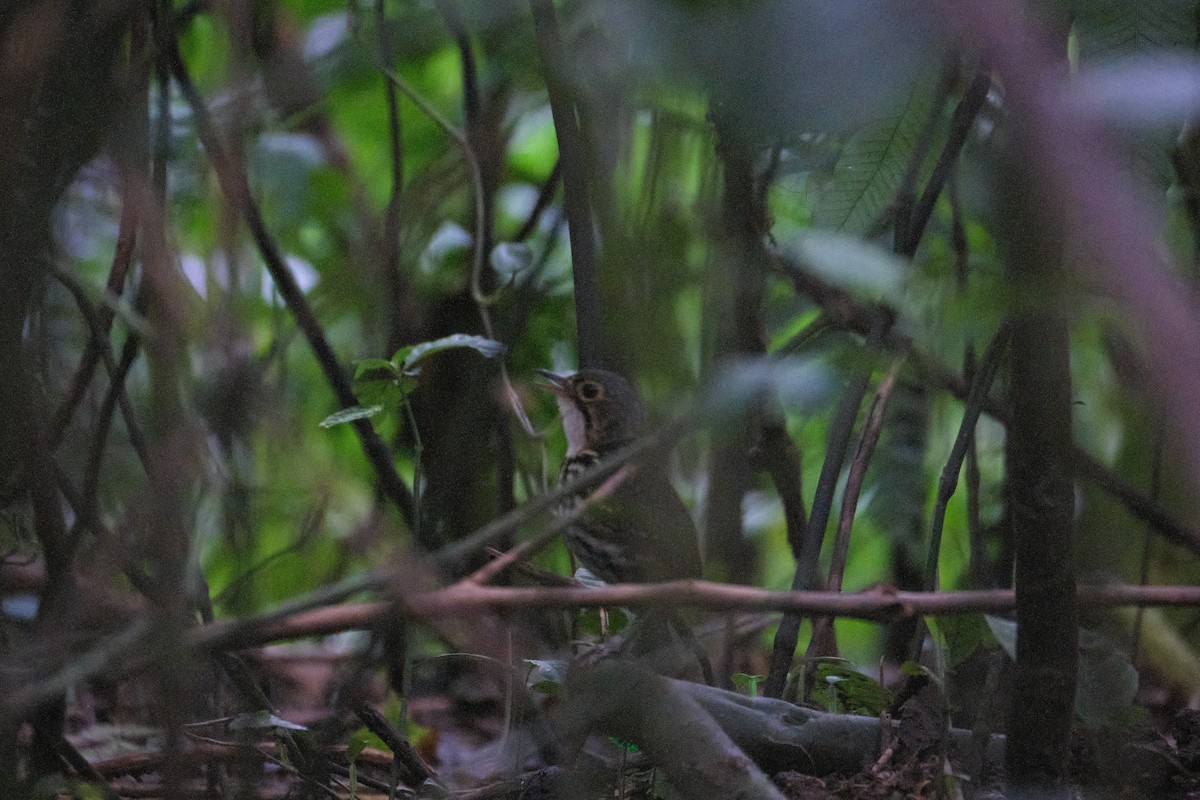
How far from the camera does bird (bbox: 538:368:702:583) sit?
263cm

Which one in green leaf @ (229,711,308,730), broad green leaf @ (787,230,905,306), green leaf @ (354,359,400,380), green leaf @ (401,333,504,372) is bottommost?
green leaf @ (229,711,308,730)

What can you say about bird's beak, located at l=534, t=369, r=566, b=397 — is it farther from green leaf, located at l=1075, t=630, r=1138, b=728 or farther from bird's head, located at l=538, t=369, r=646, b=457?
green leaf, located at l=1075, t=630, r=1138, b=728

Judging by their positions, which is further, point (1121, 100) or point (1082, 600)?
point (1082, 600)

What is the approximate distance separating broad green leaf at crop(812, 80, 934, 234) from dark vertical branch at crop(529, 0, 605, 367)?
0.59m

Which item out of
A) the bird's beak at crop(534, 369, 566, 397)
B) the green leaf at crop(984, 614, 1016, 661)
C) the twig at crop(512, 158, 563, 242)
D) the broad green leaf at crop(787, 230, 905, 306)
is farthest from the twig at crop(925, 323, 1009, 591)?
the twig at crop(512, 158, 563, 242)

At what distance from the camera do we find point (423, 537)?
2840mm

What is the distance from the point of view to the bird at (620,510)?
2.63m

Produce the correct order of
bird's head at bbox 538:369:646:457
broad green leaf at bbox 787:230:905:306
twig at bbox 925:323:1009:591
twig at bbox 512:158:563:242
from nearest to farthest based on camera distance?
broad green leaf at bbox 787:230:905:306 → twig at bbox 925:323:1009:591 → bird's head at bbox 538:369:646:457 → twig at bbox 512:158:563:242

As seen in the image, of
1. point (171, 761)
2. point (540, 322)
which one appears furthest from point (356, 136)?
point (171, 761)

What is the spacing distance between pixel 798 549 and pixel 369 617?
2027 mm

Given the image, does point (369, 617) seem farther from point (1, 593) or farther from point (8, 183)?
point (1, 593)

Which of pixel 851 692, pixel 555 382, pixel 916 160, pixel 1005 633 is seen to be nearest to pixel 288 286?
pixel 555 382

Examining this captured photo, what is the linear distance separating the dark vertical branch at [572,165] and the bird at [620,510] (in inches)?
15.4

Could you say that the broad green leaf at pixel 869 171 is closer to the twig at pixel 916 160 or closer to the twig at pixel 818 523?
the twig at pixel 916 160
